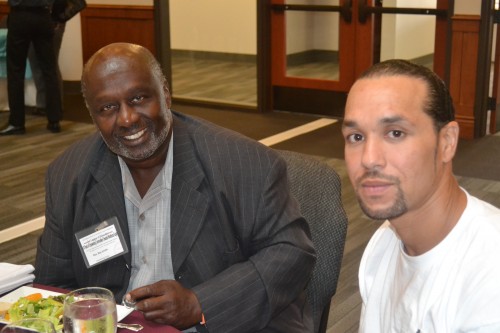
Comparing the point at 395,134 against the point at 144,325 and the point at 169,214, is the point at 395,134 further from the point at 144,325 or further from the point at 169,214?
the point at 169,214

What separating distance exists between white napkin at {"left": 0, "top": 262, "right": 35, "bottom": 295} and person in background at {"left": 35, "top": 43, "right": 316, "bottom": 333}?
→ 0.19m

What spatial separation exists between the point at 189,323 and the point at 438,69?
5.27 metres

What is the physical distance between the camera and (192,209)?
202 cm

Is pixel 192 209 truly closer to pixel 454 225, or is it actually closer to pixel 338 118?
pixel 454 225

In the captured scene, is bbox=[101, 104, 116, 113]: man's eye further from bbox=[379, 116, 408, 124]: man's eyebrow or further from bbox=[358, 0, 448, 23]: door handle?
bbox=[358, 0, 448, 23]: door handle

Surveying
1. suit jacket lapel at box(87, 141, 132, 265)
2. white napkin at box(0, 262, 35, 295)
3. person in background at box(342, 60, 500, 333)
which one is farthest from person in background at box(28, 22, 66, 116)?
person in background at box(342, 60, 500, 333)

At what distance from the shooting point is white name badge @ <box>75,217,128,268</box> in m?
2.00

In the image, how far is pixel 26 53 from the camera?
674 cm

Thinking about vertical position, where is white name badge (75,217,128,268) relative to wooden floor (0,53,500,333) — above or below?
above

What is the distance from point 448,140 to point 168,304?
0.71m

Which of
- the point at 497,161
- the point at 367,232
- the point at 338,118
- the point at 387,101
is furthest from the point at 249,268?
the point at 338,118

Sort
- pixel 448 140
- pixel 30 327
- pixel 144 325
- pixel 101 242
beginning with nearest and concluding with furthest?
pixel 30 327 → pixel 448 140 → pixel 144 325 → pixel 101 242

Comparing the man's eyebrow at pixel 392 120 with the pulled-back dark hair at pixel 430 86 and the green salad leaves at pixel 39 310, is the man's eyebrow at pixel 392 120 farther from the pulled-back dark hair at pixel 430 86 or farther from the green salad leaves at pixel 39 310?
the green salad leaves at pixel 39 310

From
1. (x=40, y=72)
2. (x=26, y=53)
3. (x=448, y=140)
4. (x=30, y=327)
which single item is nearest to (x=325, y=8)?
(x=26, y=53)
